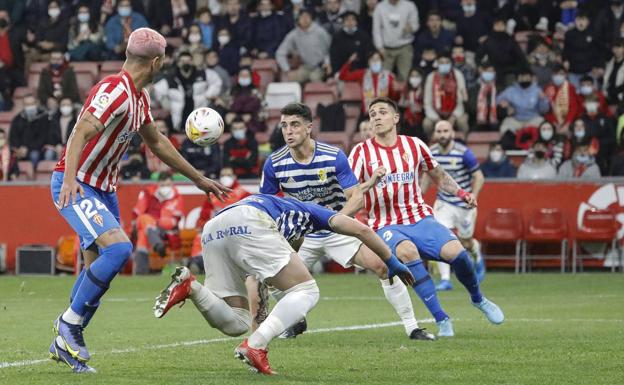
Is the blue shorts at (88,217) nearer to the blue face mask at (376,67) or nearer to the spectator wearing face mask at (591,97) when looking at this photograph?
the spectator wearing face mask at (591,97)

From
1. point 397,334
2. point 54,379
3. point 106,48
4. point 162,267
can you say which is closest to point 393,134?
point 397,334

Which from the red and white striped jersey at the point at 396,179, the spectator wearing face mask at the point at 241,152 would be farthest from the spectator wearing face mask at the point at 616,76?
the red and white striped jersey at the point at 396,179

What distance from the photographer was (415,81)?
2464cm

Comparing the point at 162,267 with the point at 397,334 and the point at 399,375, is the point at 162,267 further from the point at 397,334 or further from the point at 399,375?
the point at 399,375

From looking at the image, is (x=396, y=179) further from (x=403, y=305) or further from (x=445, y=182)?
(x=403, y=305)

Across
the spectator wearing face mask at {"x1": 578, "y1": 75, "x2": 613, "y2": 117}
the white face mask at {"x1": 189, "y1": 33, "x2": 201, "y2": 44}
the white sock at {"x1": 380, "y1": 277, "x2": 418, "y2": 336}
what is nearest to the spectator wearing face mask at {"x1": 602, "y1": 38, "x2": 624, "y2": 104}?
the spectator wearing face mask at {"x1": 578, "y1": 75, "x2": 613, "y2": 117}

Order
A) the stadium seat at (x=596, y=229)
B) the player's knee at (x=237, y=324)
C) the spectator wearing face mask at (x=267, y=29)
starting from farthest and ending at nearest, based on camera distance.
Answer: the spectator wearing face mask at (x=267, y=29), the stadium seat at (x=596, y=229), the player's knee at (x=237, y=324)

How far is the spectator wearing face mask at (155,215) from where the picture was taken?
22.8 meters

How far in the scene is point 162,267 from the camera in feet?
77.2

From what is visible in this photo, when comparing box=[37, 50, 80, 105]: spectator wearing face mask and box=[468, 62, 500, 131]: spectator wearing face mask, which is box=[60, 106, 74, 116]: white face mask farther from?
box=[468, 62, 500, 131]: spectator wearing face mask

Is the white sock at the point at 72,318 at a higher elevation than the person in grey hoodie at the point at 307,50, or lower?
lower

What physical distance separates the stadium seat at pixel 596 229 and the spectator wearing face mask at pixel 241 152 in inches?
230

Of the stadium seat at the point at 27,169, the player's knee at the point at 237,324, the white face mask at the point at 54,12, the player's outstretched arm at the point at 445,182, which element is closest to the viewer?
the player's knee at the point at 237,324

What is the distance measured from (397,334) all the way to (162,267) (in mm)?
11776
